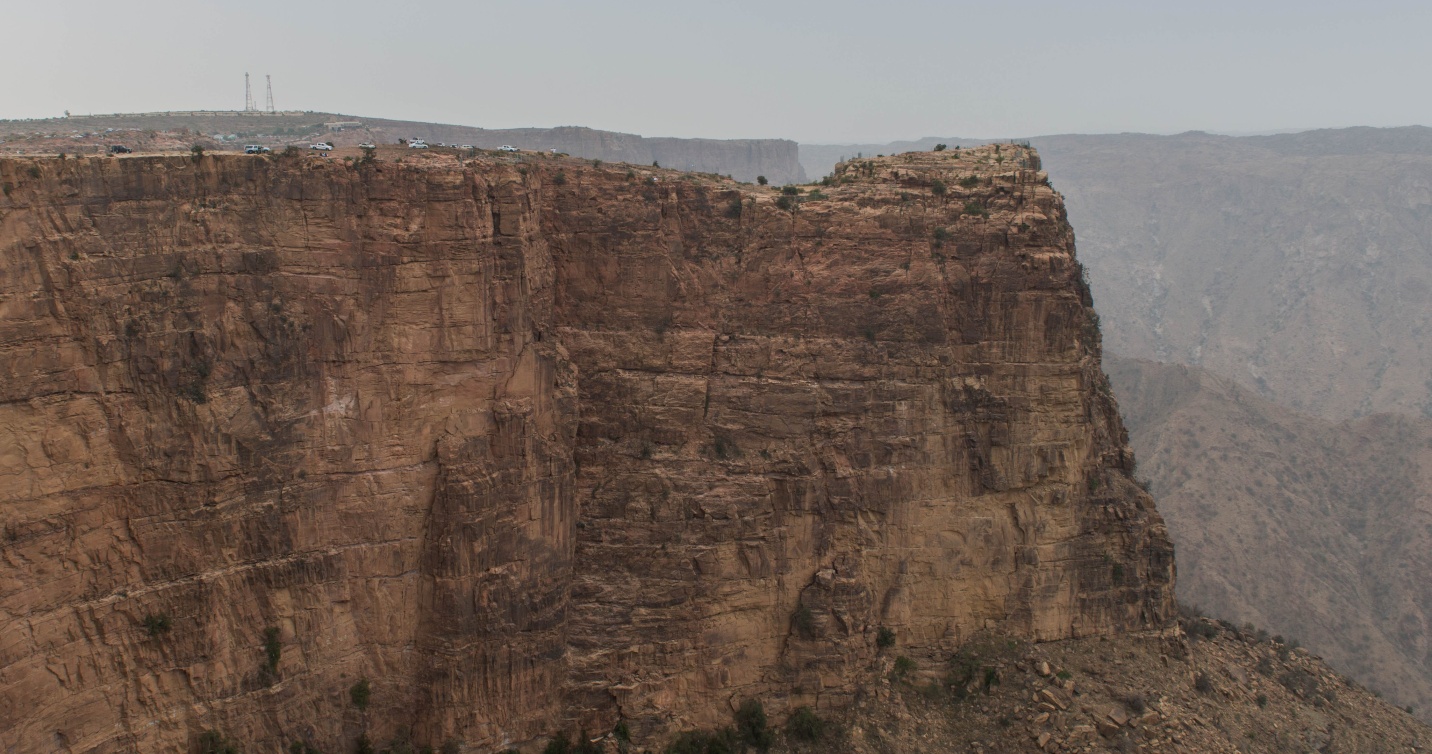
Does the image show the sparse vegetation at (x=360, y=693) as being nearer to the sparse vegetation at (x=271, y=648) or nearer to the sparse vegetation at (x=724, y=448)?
the sparse vegetation at (x=271, y=648)

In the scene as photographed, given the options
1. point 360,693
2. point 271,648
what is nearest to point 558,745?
point 360,693

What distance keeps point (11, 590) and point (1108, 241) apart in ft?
550

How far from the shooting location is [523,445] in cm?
3011

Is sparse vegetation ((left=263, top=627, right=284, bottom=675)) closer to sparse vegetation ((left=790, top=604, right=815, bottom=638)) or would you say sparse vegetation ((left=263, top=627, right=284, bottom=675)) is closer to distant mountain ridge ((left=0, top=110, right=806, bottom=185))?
sparse vegetation ((left=790, top=604, right=815, bottom=638))

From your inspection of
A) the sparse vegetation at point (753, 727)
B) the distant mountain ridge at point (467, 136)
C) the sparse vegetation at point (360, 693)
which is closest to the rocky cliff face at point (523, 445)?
the sparse vegetation at point (360, 693)

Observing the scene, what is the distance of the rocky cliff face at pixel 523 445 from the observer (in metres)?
24.7

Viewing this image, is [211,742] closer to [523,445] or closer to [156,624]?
[156,624]

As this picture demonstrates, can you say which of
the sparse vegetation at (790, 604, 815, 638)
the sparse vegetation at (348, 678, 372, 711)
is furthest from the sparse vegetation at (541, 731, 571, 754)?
the sparse vegetation at (790, 604, 815, 638)

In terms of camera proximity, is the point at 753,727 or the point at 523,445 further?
the point at 753,727

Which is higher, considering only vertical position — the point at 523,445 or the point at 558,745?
the point at 523,445

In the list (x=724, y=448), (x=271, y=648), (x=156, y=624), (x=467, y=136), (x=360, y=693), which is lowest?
(x=360, y=693)

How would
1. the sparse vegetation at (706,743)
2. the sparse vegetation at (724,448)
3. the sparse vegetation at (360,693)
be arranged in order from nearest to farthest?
the sparse vegetation at (360,693)
the sparse vegetation at (706,743)
the sparse vegetation at (724,448)

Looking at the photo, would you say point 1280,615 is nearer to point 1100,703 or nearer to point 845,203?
point 1100,703

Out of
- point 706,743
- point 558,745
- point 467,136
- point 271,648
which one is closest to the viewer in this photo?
point 271,648
